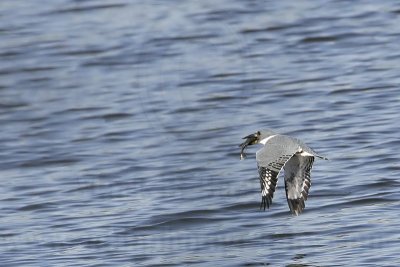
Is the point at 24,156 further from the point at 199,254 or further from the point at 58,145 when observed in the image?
the point at 199,254

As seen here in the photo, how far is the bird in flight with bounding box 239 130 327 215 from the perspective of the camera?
760 centimetres

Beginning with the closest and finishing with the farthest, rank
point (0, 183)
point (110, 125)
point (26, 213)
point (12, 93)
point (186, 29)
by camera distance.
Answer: point (26, 213) < point (0, 183) < point (110, 125) < point (12, 93) < point (186, 29)

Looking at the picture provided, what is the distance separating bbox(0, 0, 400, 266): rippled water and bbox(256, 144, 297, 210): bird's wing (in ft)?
1.63

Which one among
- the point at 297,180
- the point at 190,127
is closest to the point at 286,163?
the point at 297,180

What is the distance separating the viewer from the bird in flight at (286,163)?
7598 mm

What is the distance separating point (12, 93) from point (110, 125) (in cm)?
237

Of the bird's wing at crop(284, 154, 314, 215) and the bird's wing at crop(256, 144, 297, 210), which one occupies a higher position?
the bird's wing at crop(256, 144, 297, 210)

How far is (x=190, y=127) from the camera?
1158cm

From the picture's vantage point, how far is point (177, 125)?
11.7m

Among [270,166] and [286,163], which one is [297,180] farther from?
[270,166]

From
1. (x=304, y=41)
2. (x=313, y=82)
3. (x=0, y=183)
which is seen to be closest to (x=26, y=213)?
(x=0, y=183)

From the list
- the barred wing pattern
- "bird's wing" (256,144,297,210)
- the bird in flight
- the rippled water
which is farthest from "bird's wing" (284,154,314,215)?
the barred wing pattern

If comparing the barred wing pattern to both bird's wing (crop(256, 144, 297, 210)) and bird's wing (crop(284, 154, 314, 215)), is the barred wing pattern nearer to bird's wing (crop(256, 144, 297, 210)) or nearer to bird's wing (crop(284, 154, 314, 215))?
bird's wing (crop(256, 144, 297, 210))

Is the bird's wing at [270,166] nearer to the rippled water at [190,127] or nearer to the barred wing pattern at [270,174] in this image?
the barred wing pattern at [270,174]
